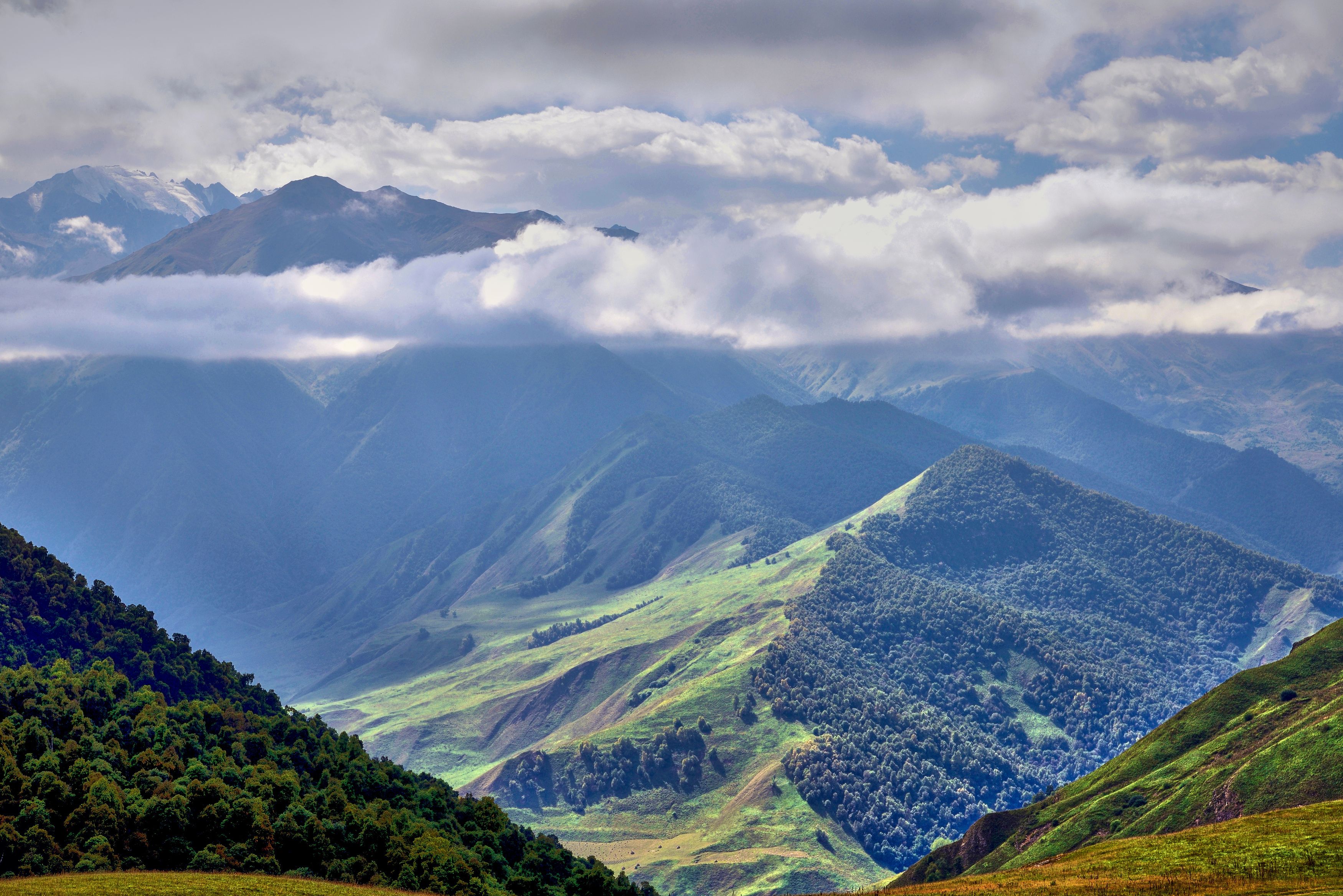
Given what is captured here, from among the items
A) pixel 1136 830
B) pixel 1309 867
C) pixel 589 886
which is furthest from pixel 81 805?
pixel 1136 830

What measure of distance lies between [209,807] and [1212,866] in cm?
11029

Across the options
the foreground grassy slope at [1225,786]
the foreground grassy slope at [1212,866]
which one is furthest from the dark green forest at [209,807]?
the foreground grassy slope at [1225,786]

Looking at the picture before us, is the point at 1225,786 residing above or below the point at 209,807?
below

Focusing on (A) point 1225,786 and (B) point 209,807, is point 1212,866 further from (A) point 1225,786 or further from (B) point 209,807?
(B) point 209,807

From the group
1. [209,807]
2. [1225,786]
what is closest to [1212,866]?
[1225,786]

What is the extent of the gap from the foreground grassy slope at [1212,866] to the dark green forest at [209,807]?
2540 inches

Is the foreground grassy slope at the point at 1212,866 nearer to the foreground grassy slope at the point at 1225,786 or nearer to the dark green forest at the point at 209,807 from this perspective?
the foreground grassy slope at the point at 1225,786

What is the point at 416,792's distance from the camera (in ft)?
641

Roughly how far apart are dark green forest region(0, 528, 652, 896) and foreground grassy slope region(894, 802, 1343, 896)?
212ft

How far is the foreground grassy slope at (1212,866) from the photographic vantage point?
93.8 m

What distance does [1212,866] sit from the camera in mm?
102938

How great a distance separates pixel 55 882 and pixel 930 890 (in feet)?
286

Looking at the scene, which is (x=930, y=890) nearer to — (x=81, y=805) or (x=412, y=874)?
(x=412, y=874)

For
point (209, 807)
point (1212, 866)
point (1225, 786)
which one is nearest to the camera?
point (1212, 866)
